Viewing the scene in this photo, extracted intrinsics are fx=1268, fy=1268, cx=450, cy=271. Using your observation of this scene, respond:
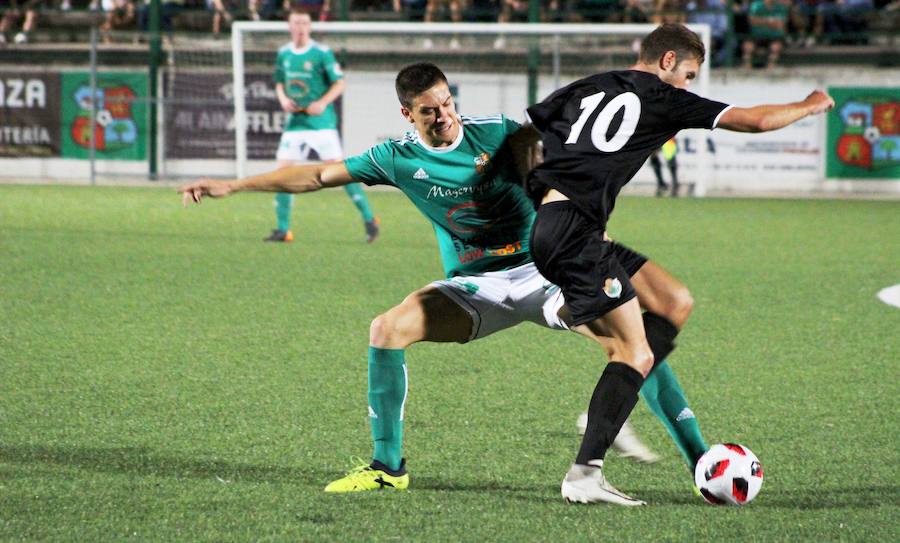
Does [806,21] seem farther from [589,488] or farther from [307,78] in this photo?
[589,488]

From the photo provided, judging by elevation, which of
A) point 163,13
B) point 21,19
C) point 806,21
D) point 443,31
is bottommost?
point 443,31

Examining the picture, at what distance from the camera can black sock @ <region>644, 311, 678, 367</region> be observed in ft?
14.2

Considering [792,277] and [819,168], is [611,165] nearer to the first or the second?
[792,277]

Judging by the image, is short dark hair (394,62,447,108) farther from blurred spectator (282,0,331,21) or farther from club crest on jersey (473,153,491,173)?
blurred spectator (282,0,331,21)

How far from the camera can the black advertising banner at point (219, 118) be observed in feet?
67.3

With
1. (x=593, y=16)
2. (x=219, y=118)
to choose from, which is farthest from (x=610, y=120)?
(x=593, y=16)

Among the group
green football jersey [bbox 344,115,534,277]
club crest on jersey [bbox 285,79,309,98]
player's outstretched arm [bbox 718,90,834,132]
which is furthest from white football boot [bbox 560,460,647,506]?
club crest on jersey [bbox 285,79,309,98]

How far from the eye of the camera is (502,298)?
4.59 metres

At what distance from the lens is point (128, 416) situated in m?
5.39

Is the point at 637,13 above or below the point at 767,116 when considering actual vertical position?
above

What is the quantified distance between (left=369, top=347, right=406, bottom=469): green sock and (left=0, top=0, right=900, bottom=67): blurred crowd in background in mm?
16762

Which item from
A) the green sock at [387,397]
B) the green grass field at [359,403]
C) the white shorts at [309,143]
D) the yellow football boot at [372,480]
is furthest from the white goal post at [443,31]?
the yellow football boot at [372,480]

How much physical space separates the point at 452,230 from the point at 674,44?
107cm

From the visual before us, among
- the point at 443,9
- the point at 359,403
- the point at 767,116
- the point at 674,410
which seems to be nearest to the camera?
the point at 767,116
